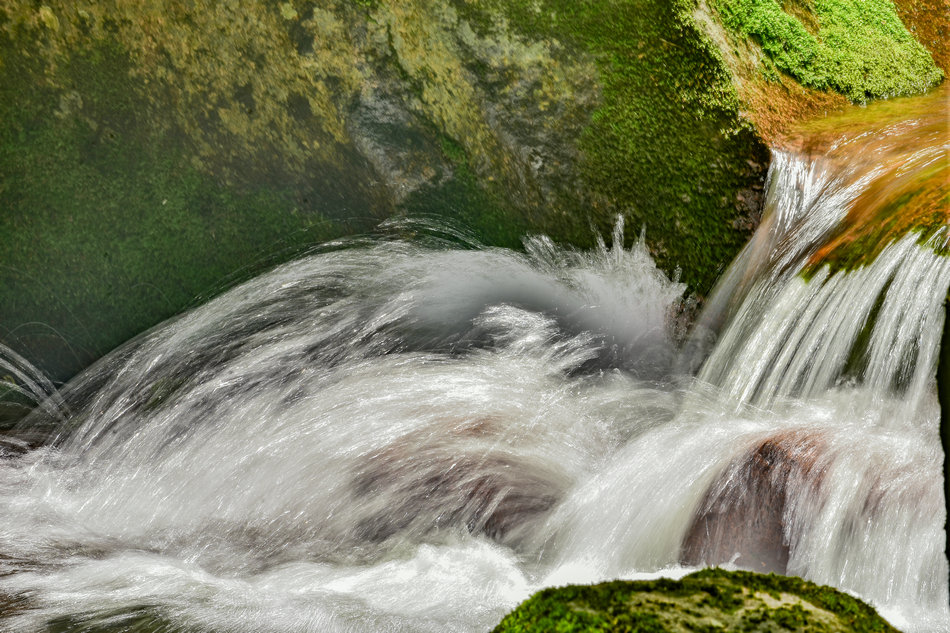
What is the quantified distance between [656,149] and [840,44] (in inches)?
96.9

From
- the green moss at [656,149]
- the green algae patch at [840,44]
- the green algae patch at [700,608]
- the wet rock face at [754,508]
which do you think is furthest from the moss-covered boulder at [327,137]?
the green algae patch at [700,608]

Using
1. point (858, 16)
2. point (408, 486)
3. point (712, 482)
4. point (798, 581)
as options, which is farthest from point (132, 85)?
point (858, 16)

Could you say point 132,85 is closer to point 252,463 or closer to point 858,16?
point 252,463

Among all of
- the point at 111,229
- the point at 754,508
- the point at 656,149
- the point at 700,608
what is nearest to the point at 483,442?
the point at 754,508

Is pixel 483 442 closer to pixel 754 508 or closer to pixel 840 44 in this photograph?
pixel 754 508

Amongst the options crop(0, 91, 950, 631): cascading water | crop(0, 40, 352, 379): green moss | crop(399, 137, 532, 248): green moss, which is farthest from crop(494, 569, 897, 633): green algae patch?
crop(0, 40, 352, 379): green moss

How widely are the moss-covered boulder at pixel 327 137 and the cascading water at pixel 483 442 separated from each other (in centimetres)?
27

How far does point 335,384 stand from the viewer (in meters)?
4.26

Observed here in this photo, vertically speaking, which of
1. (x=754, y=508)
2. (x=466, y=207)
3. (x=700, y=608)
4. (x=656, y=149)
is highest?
(x=656, y=149)

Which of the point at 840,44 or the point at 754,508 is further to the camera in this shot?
the point at 840,44

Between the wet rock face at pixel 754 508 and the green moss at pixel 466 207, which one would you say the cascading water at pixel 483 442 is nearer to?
the wet rock face at pixel 754 508

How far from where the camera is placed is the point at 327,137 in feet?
15.6

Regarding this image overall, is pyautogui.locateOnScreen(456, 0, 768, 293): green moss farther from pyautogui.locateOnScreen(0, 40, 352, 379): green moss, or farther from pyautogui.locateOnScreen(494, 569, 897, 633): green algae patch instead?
pyautogui.locateOnScreen(494, 569, 897, 633): green algae patch

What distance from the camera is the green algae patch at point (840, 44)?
16.9 ft
